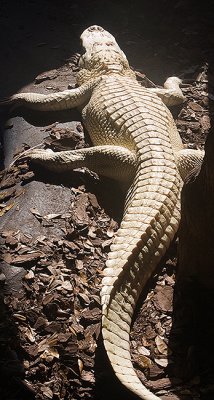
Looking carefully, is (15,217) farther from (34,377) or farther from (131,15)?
(131,15)

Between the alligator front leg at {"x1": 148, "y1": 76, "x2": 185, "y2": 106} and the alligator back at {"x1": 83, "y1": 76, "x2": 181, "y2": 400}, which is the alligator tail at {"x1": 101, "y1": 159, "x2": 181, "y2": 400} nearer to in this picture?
the alligator back at {"x1": 83, "y1": 76, "x2": 181, "y2": 400}

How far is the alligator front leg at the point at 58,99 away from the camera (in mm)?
4641

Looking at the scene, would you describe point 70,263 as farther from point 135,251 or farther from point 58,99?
point 58,99

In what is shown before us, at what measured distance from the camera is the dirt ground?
2533 millimetres

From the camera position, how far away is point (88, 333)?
9.14ft

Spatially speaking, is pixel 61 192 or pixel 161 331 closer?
pixel 161 331

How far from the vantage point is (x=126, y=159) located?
3625 millimetres

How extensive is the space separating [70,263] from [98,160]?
1.05 m

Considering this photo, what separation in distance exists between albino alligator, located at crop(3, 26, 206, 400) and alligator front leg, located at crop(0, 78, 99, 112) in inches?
0.4

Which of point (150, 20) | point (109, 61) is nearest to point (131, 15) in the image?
point (150, 20)

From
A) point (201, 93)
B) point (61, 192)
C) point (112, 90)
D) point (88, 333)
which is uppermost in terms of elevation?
point (201, 93)

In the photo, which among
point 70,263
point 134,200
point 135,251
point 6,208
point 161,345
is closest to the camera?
point 161,345

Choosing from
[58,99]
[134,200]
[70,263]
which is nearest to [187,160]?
[134,200]

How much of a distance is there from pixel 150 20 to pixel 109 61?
2.11m
